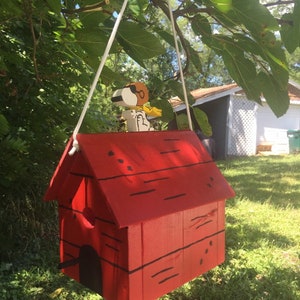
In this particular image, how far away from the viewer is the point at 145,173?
94 centimetres

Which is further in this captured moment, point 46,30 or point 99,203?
point 46,30

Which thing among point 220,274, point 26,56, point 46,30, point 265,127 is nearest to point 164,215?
point 46,30

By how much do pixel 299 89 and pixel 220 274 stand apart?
13.6 meters

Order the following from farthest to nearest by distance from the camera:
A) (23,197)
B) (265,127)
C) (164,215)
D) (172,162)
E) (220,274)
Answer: (265,127) → (23,197) → (220,274) → (172,162) → (164,215)

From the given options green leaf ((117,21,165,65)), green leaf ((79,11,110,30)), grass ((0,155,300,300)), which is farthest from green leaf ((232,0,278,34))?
grass ((0,155,300,300))

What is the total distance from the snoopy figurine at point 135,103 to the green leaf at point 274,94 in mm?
374

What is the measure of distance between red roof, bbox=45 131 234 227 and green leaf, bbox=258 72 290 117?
11.3 inches

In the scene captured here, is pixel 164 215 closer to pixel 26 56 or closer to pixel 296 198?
pixel 26 56

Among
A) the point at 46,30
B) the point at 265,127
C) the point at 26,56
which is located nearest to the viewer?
the point at 46,30

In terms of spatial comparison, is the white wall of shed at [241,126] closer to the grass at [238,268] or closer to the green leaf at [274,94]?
the grass at [238,268]

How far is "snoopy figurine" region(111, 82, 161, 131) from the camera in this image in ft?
3.37

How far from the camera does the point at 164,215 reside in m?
0.89

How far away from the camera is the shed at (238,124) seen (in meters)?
12.3

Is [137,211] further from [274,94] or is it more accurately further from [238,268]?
[238,268]
